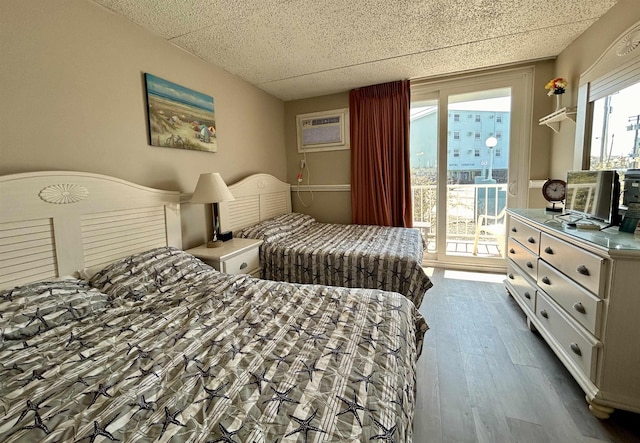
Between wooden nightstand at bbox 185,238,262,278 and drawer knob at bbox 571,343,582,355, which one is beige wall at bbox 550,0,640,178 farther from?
wooden nightstand at bbox 185,238,262,278

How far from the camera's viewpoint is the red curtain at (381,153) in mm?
3443

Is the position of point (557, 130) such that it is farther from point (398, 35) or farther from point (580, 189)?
point (398, 35)

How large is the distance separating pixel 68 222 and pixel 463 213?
157 inches

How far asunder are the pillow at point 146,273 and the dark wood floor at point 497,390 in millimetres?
1509

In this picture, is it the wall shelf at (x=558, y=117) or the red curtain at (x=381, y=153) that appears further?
the red curtain at (x=381, y=153)

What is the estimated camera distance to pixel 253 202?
125 inches

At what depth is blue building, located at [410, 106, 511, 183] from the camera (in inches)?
131

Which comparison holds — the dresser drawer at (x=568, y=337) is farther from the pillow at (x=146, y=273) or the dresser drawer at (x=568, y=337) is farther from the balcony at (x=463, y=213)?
the pillow at (x=146, y=273)

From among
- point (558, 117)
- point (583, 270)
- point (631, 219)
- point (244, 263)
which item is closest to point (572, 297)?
point (583, 270)

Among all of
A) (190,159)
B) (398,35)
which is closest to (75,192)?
(190,159)

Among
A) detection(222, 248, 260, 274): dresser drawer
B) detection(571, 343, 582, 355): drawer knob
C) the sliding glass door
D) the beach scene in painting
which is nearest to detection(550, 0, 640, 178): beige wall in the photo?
the sliding glass door

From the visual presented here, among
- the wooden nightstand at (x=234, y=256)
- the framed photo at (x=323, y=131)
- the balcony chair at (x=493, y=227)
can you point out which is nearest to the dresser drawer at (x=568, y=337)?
the balcony chair at (x=493, y=227)

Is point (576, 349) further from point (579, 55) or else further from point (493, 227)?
point (579, 55)

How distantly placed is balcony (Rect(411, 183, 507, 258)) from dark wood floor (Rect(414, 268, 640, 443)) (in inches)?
56.8
